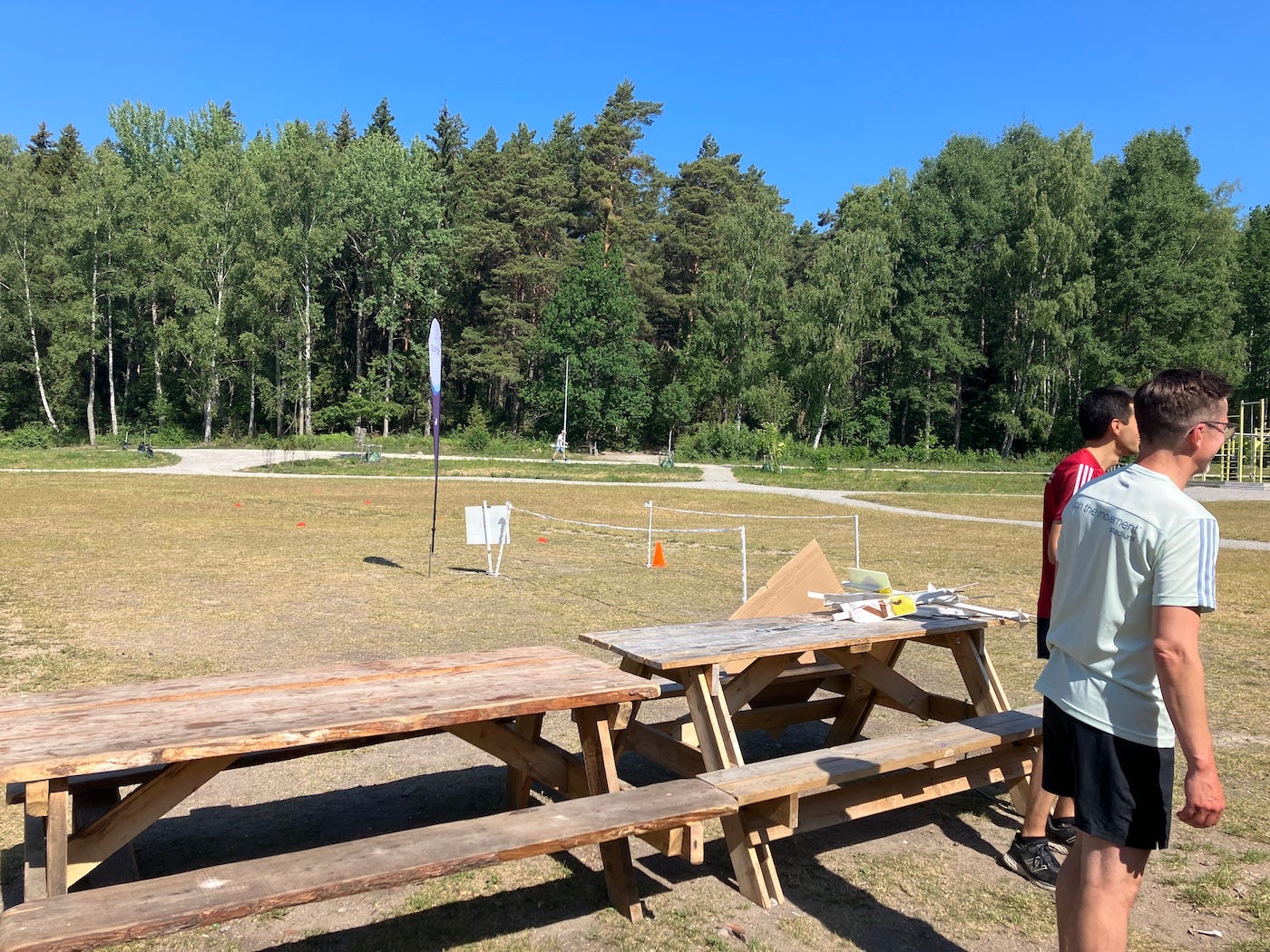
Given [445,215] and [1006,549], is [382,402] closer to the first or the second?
[445,215]

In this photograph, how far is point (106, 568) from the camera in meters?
11.9

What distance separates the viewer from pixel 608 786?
3.55 metres

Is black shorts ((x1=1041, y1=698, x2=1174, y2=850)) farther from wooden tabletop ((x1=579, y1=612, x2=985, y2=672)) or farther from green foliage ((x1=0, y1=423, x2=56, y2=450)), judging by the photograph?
green foliage ((x1=0, y1=423, x2=56, y2=450))

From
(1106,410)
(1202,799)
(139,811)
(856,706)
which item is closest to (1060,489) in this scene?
Result: (1106,410)

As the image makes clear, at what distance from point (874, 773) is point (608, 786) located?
3.38 ft

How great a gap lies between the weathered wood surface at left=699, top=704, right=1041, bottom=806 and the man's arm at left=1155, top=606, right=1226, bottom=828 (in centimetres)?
140

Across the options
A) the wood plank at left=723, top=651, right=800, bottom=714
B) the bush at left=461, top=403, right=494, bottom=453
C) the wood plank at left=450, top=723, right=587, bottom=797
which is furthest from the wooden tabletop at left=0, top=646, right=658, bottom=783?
the bush at left=461, top=403, right=494, bottom=453

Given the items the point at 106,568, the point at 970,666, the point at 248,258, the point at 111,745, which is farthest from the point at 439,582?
the point at 248,258

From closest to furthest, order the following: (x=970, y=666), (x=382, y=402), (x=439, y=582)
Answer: (x=970, y=666)
(x=439, y=582)
(x=382, y=402)

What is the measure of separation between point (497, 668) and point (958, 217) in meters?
56.6

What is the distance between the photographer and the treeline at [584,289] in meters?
47.7

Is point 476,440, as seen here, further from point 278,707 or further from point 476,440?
point 278,707

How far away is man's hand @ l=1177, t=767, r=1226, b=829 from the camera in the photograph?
2283 mm

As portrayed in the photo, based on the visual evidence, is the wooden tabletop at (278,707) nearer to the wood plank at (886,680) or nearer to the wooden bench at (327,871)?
the wooden bench at (327,871)
